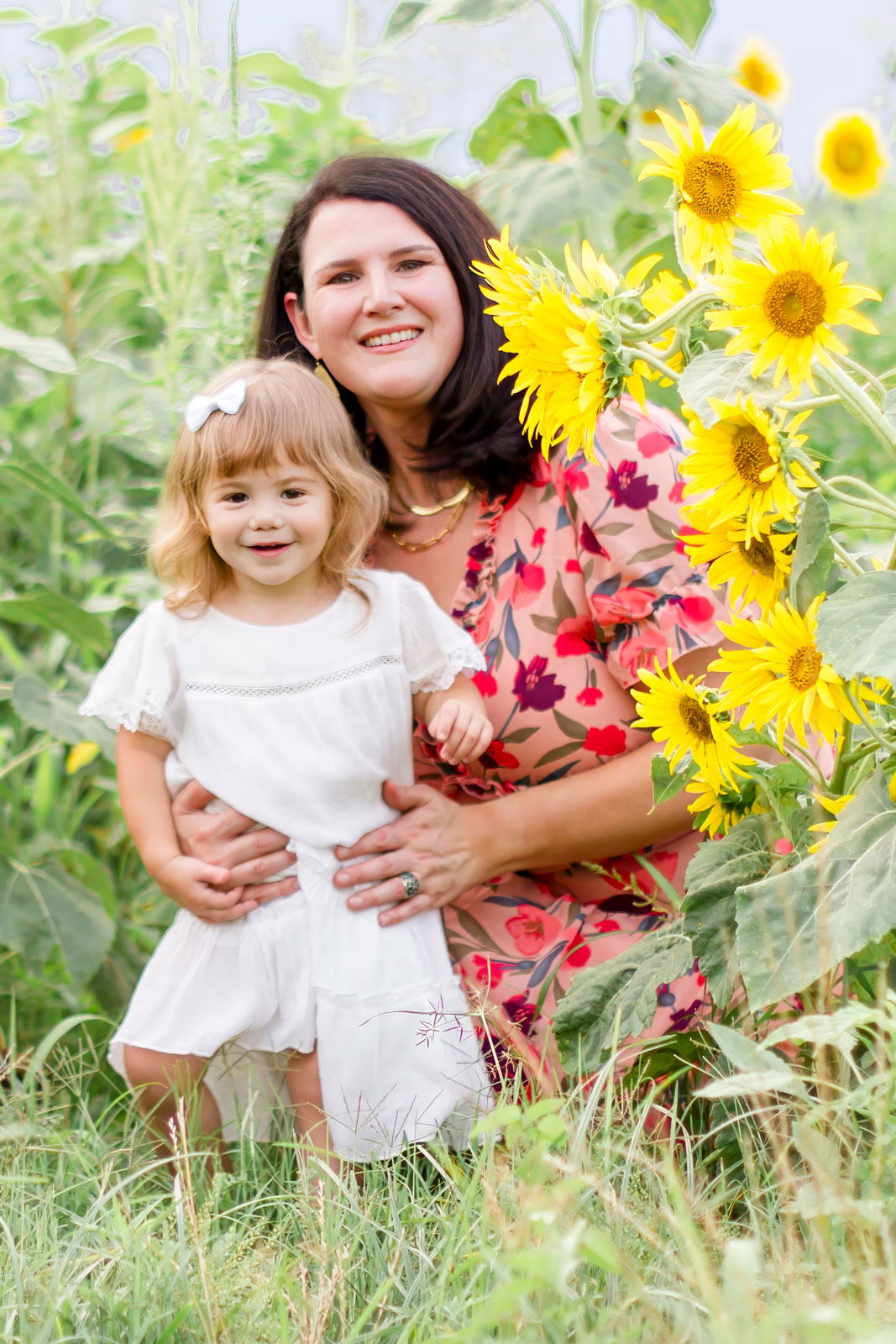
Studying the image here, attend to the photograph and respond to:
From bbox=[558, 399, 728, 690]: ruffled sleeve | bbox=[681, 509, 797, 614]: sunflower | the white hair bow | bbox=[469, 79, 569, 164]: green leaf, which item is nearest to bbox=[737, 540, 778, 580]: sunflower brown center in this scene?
bbox=[681, 509, 797, 614]: sunflower

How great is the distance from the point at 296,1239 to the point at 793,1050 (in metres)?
0.54

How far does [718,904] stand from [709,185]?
66 cm

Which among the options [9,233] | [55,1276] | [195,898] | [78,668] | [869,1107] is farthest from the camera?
[9,233]

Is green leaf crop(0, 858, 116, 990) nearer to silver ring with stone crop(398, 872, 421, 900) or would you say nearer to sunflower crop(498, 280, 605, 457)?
silver ring with stone crop(398, 872, 421, 900)

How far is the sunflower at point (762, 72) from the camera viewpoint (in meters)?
2.94

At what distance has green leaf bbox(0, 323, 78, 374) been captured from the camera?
6.48 ft

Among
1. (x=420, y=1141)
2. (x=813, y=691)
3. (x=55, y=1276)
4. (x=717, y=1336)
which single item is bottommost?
(x=420, y=1141)

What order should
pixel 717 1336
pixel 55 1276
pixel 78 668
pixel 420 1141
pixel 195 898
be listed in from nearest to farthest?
pixel 717 1336 < pixel 55 1276 < pixel 420 1141 < pixel 195 898 < pixel 78 668

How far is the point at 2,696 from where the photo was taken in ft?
7.18

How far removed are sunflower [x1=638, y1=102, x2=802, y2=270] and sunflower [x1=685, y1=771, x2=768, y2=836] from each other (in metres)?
0.51

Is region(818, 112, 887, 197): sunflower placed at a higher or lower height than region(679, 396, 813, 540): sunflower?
higher

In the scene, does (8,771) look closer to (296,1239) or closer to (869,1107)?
(296,1239)

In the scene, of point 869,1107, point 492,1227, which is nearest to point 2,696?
point 492,1227

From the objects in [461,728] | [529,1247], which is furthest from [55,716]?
[529,1247]
